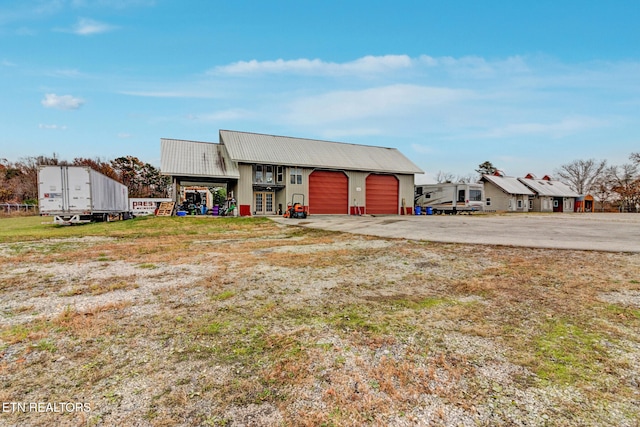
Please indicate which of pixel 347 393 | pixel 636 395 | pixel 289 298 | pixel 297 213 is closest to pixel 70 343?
pixel 289 298

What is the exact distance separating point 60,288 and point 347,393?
17.6 ft

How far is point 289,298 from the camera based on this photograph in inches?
188

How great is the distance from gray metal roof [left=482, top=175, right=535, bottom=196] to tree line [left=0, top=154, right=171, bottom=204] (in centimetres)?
5068

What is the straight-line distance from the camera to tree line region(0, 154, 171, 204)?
46625 millimetres

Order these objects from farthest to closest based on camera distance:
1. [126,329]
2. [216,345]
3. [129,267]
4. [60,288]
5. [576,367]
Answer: [129,267] → [60,288] → [126,329] → [216,345] → [576,367]

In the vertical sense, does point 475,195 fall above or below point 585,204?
above

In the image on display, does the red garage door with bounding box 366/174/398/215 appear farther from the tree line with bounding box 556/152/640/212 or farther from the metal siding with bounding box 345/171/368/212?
the tree line with bounding box 556/152/640/212

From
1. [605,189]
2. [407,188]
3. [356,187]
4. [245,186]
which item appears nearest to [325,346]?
[245,186]

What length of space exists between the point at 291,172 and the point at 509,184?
Result: 37.0 meters

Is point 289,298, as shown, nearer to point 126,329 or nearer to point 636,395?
point 126,329

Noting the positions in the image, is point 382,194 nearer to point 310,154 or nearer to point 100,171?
point 310,154

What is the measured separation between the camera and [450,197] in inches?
1232

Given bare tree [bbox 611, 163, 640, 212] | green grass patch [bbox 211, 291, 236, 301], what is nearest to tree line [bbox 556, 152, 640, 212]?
bare tree [bbox 611, 163, 640, 212]

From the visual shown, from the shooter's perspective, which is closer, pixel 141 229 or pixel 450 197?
pixel 141 229
